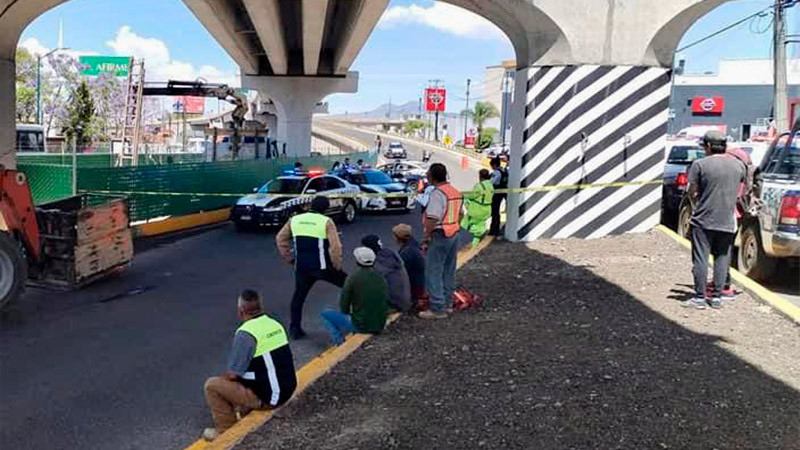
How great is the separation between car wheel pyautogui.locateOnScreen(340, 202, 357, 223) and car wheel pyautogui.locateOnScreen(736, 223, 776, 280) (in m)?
11.0

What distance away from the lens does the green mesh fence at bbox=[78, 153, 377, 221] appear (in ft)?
53.9

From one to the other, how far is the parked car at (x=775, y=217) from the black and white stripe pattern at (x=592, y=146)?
71.0 inches

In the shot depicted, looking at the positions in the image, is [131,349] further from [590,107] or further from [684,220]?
[684,220]

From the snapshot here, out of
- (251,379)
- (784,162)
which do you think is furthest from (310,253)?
(784,162)

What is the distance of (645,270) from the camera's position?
9.02 metres

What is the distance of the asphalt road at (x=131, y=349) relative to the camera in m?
5.35

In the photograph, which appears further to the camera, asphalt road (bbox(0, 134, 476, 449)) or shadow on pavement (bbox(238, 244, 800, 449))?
asphalt road (bbox(0, 134, 476, 449))

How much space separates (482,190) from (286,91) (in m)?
33.3

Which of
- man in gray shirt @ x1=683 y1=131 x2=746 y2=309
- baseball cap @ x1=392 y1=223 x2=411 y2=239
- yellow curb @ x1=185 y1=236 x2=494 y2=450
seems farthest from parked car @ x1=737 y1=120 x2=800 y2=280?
yellow curb @ x1=185 y1=236 x2=494 y2=450

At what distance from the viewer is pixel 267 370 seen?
16.5 feet

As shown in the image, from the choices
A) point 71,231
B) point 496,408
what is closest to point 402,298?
point 496,408

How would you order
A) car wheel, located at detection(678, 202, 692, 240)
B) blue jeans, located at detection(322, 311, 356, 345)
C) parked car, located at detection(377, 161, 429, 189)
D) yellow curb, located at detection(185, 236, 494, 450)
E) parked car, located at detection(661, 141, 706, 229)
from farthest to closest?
parked car, located at detection(377, 161, 429, 189)
parked car, located at detection(661, 141, 706, 229)
car wheel, located at detection(678, 202, 692, 240)
blue jeans, located at detection(322, 311, 356, 345)
yellow curb, located at detection(185, 236, 494, 450)

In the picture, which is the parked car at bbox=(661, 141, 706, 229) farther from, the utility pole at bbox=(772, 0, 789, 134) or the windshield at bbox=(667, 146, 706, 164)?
the utility pole at bbox=(772, 0, 789, 134)

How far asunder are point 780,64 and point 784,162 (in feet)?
51.5
